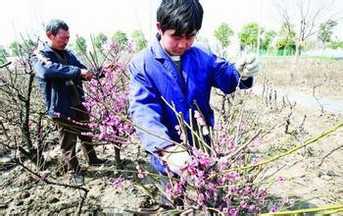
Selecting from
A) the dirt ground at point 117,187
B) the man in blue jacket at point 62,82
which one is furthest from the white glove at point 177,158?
the man in blue jacket at point 62,82

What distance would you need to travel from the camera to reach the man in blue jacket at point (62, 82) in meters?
4.17

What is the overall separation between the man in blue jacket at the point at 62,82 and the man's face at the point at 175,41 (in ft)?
7.53

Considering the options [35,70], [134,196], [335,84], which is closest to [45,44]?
[35,70]

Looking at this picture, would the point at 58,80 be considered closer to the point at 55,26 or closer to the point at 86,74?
the point at 86,74

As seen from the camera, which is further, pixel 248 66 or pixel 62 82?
pixel 62 82

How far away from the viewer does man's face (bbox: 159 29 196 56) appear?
1.88 metres

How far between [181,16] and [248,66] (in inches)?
17.0

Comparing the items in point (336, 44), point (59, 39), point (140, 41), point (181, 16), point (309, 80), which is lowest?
point (336, 44)

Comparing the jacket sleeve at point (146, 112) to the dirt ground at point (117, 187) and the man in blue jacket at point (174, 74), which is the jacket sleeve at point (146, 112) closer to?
the man in blue jacket at point (174, 74)

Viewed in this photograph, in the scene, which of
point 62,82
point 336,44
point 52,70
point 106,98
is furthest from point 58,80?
point 336,44

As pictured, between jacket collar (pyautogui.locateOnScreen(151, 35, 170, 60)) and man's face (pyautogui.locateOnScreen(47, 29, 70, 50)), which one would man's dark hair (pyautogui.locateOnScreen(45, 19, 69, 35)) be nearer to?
man's face (pyautogui.locateOnScreen(47, 29, 70, 50))

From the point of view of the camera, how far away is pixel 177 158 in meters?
1.53

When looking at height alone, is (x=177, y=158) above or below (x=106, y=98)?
above

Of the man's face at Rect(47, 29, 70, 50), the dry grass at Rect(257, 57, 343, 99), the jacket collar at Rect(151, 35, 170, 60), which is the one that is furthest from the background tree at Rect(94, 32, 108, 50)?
the dry grass at Rect(257, 57, 343, 99)
